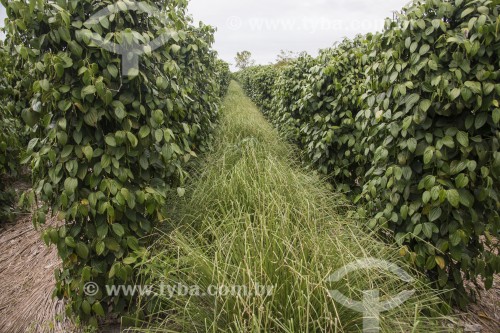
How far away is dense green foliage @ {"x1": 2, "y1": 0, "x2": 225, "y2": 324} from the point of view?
1.49 meters

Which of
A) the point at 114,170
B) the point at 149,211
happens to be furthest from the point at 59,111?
the point at 149,211

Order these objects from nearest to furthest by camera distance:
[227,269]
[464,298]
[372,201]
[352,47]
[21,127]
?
1. [227,269]
2. [464,298]
3. [372,201]
4. [352,47]
5. [21,127]

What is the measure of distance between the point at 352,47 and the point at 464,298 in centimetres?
241

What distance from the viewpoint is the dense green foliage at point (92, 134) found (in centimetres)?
149

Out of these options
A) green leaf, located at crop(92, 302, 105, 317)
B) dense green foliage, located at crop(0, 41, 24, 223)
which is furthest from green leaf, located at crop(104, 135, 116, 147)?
dense green foliage, located at crop(0, 41, 24, 223)

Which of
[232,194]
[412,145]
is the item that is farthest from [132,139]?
[412,145]

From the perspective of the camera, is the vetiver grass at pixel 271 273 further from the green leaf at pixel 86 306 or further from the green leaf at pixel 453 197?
the green leaf at pixel 453 197

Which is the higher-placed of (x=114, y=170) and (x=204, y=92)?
(x=204, y=92)

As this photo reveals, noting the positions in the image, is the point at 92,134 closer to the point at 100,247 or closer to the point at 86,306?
the point at 100,247

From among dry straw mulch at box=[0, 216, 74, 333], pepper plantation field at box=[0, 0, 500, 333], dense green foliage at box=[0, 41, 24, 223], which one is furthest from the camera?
dense green foliage at box=[0, 41, 24, 223]

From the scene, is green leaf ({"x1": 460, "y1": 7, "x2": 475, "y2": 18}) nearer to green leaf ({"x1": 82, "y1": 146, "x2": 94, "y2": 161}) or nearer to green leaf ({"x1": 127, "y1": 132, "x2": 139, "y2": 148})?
green leaf ({"x1": 127, "y1": 132, "x2": 139, "y2": 148})

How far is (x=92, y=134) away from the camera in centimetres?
167

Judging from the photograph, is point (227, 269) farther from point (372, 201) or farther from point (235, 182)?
point (372, 201)

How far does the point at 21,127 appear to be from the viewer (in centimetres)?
358
